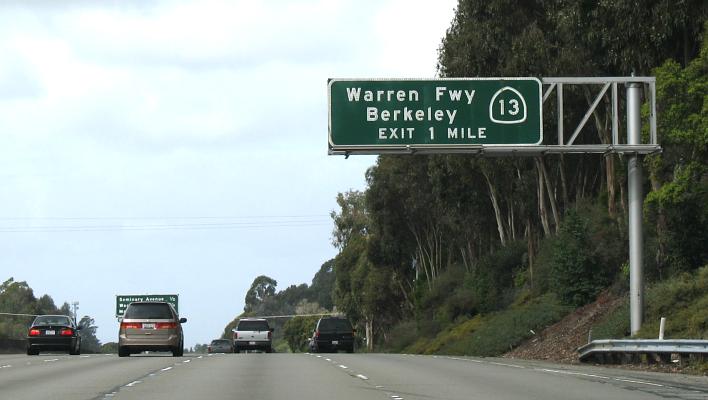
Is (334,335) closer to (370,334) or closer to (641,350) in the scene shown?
(641,350)

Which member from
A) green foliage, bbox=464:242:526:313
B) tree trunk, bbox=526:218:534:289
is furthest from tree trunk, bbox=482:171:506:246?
tree trunk, bbox=526:218:534:289

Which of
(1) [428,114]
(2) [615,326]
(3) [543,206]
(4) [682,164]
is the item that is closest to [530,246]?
(3) [543,206]

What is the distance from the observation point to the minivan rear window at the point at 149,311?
36844mm

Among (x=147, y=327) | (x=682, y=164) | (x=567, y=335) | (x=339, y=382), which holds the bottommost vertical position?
(x=339, y=382)

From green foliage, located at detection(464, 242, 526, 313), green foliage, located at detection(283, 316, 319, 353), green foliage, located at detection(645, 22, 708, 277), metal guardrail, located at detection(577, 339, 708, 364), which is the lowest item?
green foliage, located at detection(283, 316, 319, 353)

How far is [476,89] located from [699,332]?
814cm

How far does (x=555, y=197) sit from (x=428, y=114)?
2646 cm

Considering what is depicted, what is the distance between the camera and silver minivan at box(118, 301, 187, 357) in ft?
121

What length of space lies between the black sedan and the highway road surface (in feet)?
46.5

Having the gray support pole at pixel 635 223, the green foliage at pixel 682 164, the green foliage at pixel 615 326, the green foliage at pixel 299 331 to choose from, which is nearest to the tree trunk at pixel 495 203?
the green foliage at pixel 682 164

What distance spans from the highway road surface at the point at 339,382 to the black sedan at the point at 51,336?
559 inches

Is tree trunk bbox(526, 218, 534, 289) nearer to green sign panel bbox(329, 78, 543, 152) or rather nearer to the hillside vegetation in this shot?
the hillside vegetation

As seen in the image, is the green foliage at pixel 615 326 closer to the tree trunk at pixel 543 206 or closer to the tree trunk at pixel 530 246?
the tree trunk at pixel 543 206

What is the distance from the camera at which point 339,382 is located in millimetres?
21266
